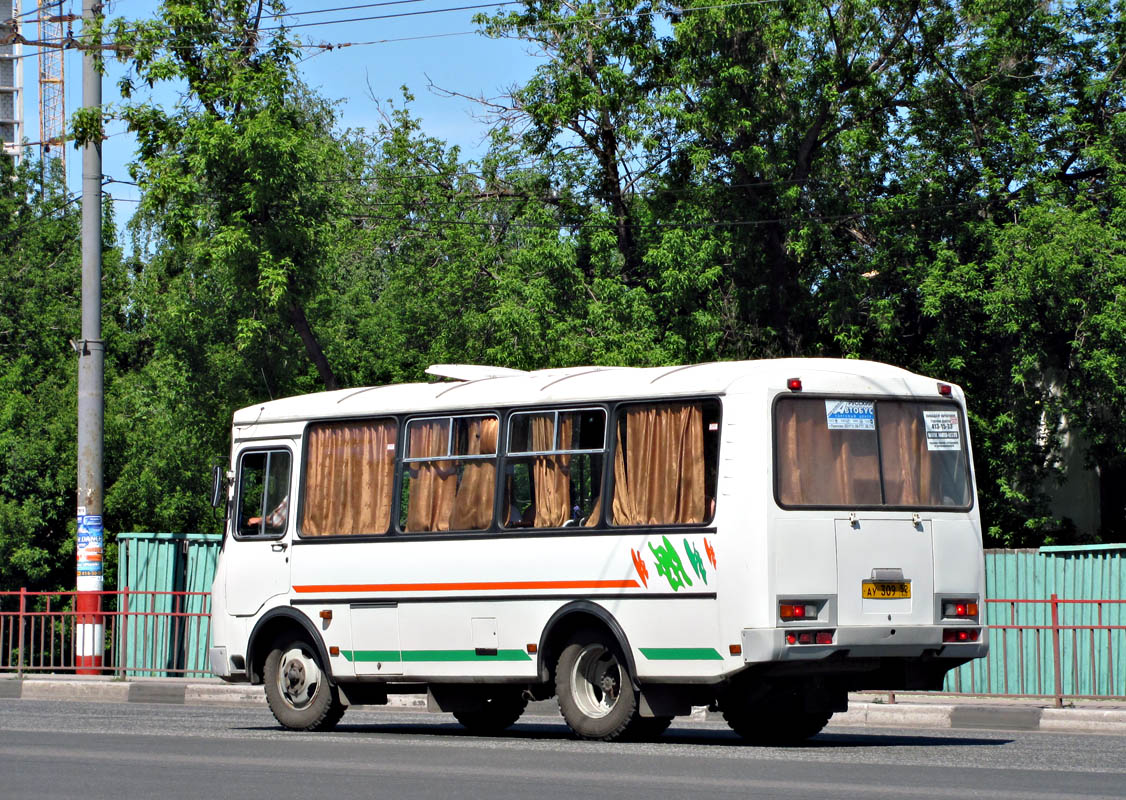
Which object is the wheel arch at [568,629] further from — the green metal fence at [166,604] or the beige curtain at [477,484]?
the green metal fence at [166,604]

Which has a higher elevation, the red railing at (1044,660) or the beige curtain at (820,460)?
the beige curtain at (820,460)

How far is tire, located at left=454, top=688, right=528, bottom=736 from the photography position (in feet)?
48.4

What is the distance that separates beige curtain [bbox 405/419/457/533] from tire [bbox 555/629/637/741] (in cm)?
164

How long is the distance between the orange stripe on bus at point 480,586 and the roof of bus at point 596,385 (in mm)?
1380

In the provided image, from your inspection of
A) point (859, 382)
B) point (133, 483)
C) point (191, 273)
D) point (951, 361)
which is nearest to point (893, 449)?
point (859, 382)

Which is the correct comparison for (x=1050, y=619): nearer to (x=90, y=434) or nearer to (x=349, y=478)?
(x=349, y=478)

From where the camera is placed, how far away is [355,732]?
48.6ft

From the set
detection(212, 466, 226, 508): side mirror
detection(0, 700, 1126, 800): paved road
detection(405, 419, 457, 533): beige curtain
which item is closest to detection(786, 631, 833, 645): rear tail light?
detection(0, 700, 1126, 800): paved road

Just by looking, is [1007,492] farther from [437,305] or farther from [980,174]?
[437,305]

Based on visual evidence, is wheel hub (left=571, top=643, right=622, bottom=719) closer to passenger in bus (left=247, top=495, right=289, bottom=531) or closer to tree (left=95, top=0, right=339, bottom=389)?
passenger in bus (left=247, top=495, right=289, bottom=531)

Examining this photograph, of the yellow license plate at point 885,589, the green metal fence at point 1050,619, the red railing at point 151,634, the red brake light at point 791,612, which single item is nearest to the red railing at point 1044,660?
the green metal fence at point 1050,619

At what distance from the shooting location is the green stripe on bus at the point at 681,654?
40.6ft

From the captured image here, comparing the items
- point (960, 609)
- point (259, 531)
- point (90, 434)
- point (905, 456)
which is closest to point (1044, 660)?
point (960, 609)

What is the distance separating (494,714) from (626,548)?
8.91 feet
